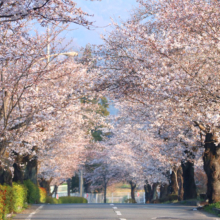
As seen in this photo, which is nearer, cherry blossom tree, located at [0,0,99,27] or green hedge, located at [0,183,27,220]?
cherry blossom tree, located at [0,0,99,27]

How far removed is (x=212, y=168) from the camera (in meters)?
20.8

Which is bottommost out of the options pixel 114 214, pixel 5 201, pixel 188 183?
pixel 114 214

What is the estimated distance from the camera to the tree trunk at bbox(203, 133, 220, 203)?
2048 centimetres

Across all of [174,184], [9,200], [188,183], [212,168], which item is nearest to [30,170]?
[188,183]

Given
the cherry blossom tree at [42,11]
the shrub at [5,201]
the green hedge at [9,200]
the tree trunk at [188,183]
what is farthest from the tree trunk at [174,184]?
the cherry blossom tree at [42,11]

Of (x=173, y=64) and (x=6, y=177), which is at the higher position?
(x=173, y=64)

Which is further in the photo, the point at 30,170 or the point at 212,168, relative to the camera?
the point at 30,170

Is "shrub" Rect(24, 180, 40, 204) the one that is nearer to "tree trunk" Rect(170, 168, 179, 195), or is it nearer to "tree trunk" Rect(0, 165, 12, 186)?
"tree trunk" Rect(0, 165, 12, 186)

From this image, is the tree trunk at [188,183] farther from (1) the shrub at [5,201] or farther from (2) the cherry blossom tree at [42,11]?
(2) the cherry blossom tree at [42,11]

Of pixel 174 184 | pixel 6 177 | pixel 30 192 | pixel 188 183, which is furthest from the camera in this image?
pixel 174 184

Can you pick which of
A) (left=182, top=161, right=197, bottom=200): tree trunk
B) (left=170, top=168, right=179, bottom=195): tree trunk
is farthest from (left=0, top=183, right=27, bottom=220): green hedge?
(left=170, top=168, right=179, bottom=195): tree trunk

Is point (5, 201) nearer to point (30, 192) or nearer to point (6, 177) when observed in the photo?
point (6, 177)

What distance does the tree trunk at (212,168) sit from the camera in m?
20.5

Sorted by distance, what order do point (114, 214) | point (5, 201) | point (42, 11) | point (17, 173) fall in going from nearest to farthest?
point (42, 11), point (5, 201), point (114, 214), point (17, 173)
